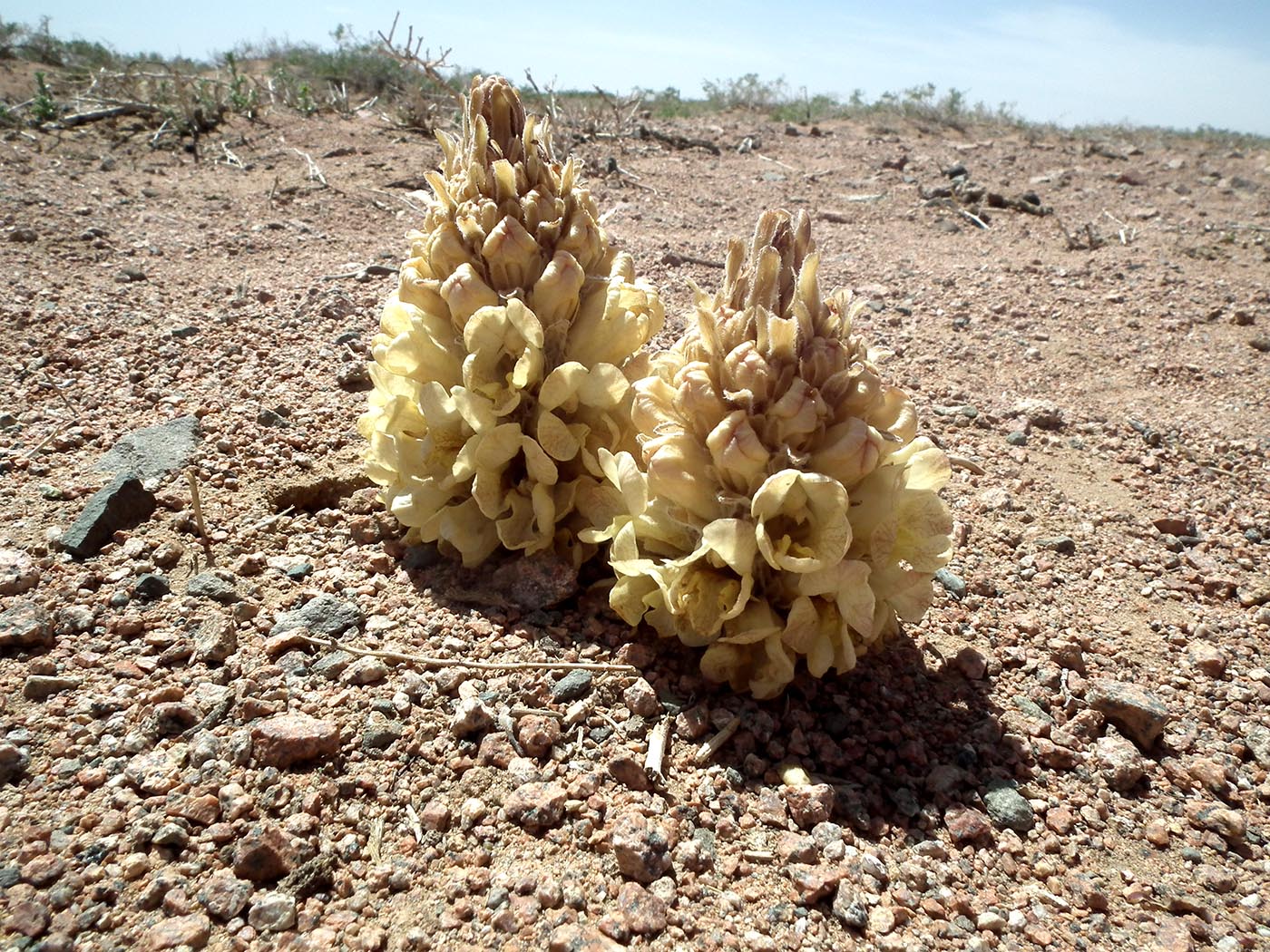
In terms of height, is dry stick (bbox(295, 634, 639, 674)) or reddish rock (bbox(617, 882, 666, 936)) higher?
dry stick (bbox(295, 634, 639, 674))

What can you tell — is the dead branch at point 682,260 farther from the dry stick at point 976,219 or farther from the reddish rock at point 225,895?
the reddish rock at point 225,895

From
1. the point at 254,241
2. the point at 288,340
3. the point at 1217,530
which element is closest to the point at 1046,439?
the point at 1217,530

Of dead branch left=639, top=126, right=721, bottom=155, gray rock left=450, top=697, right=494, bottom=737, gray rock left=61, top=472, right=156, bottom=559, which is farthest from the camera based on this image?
dead branch left=639, top=126, right=721, bottom=155

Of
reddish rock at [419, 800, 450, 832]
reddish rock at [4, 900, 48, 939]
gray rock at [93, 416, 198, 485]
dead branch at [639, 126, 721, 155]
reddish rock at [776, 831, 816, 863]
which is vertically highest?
Answer: dead branch at [639, 126, 721, 155]

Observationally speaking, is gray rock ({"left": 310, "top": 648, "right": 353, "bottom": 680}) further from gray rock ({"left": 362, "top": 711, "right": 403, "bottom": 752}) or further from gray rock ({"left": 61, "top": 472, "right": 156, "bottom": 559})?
gray rock ({"left": 61, "top": 472, "right": 156, "bottom": 559})

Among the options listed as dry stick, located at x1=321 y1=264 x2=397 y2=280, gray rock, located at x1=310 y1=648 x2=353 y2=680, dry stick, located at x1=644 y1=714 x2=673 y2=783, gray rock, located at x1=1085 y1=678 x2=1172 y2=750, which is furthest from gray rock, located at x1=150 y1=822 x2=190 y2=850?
dry stick, located at x1=321 y1=264 x2=397 y2=280

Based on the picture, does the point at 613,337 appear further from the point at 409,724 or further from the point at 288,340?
the point at 288,340

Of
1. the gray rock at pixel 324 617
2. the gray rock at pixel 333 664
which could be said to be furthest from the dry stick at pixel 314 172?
the gray rock at pixel 333 664
